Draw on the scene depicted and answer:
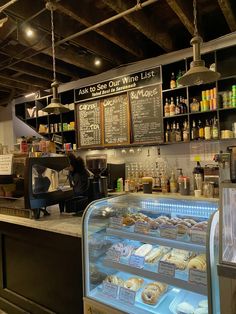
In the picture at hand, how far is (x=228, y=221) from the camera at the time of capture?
1156 mm

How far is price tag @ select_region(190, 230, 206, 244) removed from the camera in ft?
4.30

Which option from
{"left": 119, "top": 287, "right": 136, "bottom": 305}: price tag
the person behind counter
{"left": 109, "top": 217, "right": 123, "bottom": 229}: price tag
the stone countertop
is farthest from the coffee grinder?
{"left": 119, "top": 287, "right": 136, "bottom": 305}: price tag

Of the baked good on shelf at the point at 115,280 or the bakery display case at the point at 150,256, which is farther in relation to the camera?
the baked good on shelf at the point at 115,280

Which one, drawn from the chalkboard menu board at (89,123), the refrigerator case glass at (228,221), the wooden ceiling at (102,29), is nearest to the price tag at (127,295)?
the refrigerator case glass at (228,221)

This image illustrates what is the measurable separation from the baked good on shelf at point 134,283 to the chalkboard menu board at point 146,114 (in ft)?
8.10

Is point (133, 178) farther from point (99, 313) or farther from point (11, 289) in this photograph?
point (99, 313)

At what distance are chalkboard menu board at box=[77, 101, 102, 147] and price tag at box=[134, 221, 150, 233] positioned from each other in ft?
10.2

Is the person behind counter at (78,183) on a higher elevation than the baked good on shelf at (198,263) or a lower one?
higher

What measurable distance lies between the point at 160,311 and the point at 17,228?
4.24 ft

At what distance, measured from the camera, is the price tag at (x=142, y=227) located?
1.51 metres

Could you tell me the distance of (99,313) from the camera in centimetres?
154

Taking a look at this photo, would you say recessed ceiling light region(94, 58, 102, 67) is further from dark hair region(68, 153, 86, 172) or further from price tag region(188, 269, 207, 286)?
price tag region(188, 269, 207, 286)

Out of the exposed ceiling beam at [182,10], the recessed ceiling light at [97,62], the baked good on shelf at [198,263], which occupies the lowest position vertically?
the baked good on shelf at [198,263]

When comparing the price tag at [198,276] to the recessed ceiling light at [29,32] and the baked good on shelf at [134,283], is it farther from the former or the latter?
the recessed ceiling light at [29,32]
